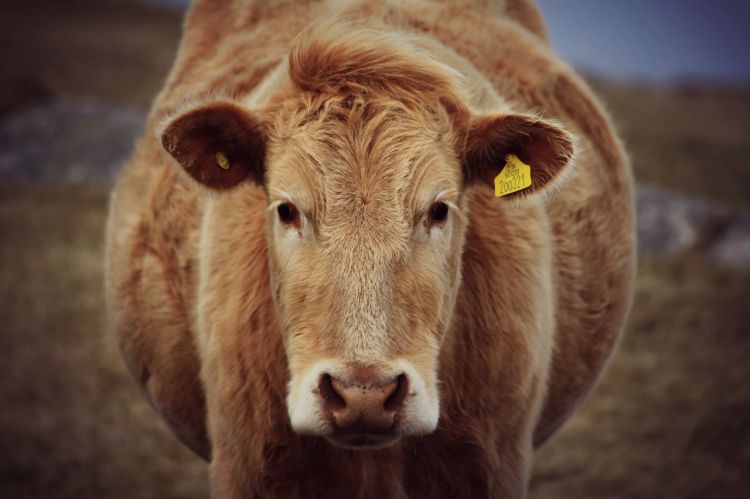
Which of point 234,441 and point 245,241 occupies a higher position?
point 245,241

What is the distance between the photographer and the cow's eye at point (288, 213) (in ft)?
7.88

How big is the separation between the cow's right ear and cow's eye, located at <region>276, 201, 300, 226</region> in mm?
255

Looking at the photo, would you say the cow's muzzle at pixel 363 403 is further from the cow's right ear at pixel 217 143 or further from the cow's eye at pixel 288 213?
the cow's right ear at pixel 217 143

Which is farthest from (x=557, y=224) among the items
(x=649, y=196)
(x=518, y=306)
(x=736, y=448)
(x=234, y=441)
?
(x=649, y=196)

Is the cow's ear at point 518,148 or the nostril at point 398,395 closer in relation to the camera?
the nostril at point 398,395

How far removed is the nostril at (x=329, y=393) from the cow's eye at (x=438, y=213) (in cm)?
59

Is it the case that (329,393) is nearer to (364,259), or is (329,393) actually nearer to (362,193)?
(364,259)

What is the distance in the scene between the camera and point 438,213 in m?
2.41

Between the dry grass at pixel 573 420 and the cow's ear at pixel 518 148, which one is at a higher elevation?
the cow's ear at pixel 518 148

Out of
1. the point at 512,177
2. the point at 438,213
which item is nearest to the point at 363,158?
the point at 438,213

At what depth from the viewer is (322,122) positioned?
8.07ft

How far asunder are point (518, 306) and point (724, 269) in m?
5.77

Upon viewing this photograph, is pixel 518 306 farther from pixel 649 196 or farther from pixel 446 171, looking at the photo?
pixel 649 196

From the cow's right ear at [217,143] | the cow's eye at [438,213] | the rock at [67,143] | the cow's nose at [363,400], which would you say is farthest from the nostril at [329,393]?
the rock at [67,143]
